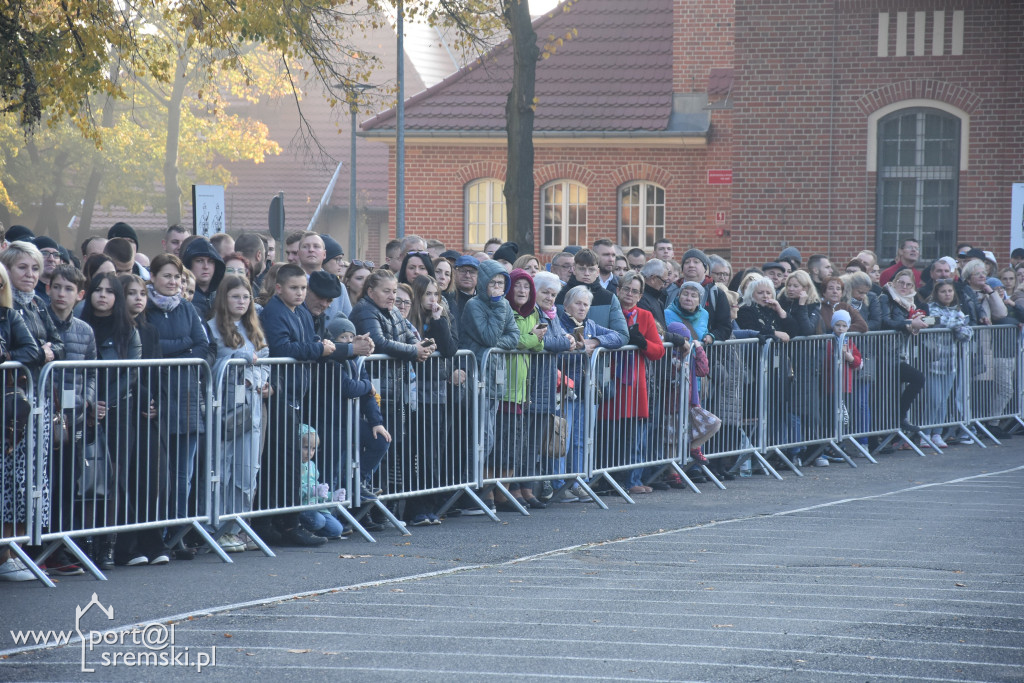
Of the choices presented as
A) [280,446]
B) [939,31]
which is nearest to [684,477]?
[280,446]

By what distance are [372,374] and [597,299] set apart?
118 inches

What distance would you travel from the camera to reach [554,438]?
36.2ft

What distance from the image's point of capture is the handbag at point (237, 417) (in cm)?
867

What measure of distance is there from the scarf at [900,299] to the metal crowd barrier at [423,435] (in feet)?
21.9

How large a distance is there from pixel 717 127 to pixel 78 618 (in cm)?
2405

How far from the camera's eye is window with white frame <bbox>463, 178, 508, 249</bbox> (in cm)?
3077

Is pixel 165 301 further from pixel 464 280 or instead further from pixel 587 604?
pixel 587 604

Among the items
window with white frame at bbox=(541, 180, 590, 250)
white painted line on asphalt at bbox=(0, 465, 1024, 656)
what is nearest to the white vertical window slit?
window with white frame at bbox=(541, 180, 590, 250)

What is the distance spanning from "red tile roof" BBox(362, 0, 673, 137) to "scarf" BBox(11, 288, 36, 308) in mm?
21997

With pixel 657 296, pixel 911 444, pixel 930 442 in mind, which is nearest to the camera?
pixel 657 296

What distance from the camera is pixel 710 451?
12.7 meters

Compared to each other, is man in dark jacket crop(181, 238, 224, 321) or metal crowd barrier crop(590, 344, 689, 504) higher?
man in dark jacket crop(181, 238, 224, 321)

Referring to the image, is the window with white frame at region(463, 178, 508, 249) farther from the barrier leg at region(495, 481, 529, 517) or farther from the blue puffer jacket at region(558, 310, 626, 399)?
the barrier leg at region(495, 481, 529, 517)

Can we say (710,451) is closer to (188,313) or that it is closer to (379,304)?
(379,304)
